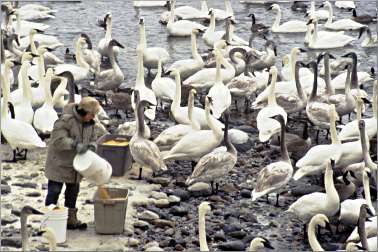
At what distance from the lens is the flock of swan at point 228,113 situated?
38.4 feet

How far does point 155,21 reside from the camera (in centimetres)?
2466

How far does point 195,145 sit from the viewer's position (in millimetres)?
12820

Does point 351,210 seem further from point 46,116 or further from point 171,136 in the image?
point 46,116

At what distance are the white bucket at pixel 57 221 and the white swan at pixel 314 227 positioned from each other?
2401mm

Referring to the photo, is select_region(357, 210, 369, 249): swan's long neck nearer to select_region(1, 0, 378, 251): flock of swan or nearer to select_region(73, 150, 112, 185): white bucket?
select_region(1, 0, 378, 251): flock of swan

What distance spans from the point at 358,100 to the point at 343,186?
8.14 feet

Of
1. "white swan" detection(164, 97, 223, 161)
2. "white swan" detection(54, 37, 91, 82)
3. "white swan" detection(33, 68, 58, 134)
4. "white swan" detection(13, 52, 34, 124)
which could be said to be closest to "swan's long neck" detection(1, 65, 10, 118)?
"white swan" detection(13, 52, 34, 124)

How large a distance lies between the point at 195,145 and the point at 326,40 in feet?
30.6

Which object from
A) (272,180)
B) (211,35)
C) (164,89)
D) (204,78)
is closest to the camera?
(272,180)

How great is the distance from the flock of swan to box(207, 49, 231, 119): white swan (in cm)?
2

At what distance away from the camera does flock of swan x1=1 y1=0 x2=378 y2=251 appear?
11.7 metres

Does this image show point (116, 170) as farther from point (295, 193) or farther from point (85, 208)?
point (295, 193)

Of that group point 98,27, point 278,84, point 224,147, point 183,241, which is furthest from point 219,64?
point 98,27

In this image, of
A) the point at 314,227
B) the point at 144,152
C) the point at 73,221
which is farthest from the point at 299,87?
the point at 73,221
